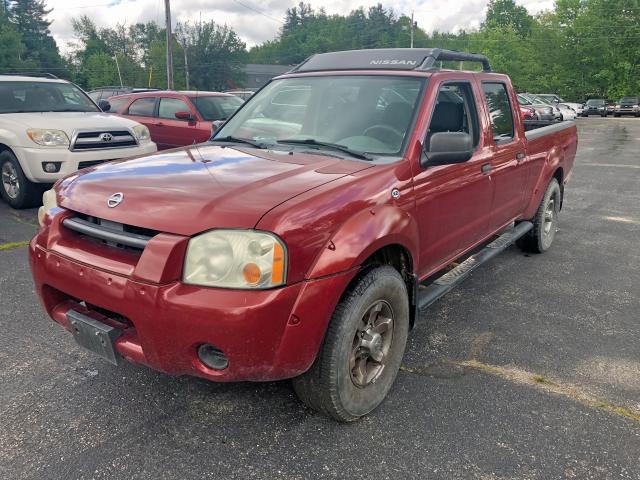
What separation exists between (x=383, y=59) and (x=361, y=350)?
2080mm

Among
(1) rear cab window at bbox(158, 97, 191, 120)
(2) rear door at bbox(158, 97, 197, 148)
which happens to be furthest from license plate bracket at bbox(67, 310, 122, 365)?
(1) rear cab window at bbox(158, 97, 191, 120)

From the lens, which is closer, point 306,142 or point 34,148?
point 306,142

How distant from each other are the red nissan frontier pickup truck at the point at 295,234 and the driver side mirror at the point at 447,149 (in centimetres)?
1

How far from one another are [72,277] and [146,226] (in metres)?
0.49

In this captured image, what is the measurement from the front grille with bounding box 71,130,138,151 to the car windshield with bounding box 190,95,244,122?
98.4 inches

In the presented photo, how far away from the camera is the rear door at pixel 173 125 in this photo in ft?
32.4

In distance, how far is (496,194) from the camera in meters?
4.14

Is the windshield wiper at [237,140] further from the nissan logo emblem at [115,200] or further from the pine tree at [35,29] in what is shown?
the pine tree at [35,29]

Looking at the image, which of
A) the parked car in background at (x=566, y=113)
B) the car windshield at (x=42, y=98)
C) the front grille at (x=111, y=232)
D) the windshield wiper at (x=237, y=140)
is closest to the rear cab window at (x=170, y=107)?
the car windshield at (x=42, y=98)

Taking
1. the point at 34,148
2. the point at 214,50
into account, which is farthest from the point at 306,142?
the point at 214,50

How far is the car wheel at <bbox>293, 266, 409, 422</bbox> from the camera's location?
2477 millimetres

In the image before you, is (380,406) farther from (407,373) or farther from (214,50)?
(214,50)

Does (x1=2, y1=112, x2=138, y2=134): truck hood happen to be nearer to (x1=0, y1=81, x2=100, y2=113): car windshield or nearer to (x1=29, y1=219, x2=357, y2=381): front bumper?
(x1=0, y1=81, x2=100, y2=113): car windshield

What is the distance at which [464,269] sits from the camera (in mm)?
3900
